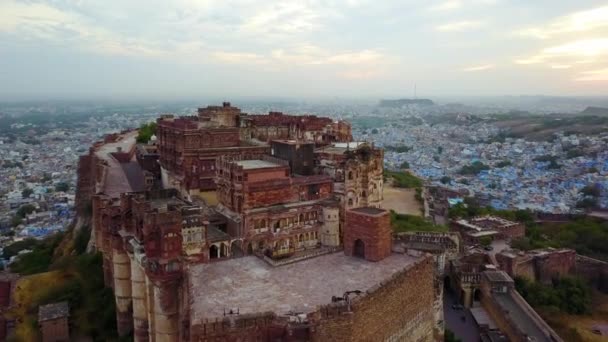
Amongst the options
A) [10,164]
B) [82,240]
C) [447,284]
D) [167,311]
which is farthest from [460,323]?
[10,164]

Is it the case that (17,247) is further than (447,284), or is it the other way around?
(17,247)

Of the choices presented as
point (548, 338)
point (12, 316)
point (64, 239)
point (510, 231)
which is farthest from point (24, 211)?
point (548, 338)

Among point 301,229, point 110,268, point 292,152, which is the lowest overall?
point 110,268

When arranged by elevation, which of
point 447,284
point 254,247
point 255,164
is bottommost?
point 447,284

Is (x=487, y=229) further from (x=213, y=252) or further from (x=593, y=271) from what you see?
(x=213, y=252)

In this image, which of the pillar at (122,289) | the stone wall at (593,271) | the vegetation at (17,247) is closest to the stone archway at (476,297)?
the stone wall at (593,271)

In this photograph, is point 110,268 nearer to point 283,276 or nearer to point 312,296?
point 283,276

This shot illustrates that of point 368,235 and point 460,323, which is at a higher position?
point 368,235

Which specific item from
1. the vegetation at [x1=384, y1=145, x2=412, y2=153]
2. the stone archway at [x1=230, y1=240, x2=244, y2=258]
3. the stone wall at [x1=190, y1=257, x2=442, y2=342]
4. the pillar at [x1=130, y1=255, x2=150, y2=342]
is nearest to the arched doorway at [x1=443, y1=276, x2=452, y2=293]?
the stone wall at [x1=190, y1=257, x2=442, y2=342]
